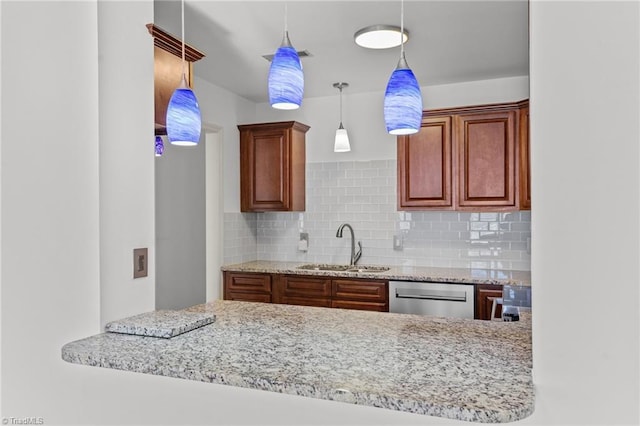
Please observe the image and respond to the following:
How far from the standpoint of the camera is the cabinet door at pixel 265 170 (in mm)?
4281

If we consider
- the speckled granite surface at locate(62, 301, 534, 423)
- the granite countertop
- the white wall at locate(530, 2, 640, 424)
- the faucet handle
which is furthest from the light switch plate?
the faucet handle

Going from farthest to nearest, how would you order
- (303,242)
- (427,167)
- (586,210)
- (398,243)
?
1. (303,242)
2. (398,243)
3. (427,167)
4. (586,210)

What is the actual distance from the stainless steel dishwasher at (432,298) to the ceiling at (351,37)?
167 cm

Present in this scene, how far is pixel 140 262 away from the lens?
5.92 ft

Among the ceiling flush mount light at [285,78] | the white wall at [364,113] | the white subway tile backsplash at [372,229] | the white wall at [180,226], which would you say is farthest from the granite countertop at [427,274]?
the ceiling flush mount light at [285,78]

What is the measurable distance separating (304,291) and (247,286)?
0.55 m

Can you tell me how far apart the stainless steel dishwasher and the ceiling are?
1.67 m

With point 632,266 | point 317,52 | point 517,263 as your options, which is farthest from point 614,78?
point 517,263

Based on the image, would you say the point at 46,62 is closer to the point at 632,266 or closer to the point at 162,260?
the point at 632,266

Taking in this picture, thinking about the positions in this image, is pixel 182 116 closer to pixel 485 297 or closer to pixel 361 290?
pixel 361 290

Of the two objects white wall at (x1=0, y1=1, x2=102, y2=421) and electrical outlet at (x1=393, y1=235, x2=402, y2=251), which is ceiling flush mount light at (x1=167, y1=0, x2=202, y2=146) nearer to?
white wall at (x1=0, y1=1, x2=102, y2=421)

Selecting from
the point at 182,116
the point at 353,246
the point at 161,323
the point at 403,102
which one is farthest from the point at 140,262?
the point at 353,246

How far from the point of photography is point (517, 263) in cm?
390

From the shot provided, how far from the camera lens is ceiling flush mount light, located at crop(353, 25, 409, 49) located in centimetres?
284
